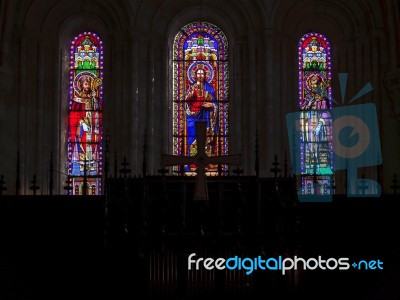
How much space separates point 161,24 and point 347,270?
312 inches

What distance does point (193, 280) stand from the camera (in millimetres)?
11305

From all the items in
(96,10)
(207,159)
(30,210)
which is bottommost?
(30,210)

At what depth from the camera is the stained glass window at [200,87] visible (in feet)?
55.4

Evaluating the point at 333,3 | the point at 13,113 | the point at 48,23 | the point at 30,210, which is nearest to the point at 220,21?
the point at 333,3

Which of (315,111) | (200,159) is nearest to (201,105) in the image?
(315,111)

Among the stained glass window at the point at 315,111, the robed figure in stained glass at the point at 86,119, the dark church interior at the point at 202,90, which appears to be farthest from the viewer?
the robed figure in stained glass at the point at 86,119

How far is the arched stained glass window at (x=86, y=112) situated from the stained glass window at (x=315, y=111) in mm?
4746

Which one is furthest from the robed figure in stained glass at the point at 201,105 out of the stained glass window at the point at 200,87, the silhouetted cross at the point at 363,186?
the silhouetted cross at the point at 363,186

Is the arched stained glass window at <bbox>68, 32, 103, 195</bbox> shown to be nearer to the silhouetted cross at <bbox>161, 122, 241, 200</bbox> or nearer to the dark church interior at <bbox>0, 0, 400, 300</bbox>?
the dark church interior at <bbox>0, 0, 400, 300</bbox>

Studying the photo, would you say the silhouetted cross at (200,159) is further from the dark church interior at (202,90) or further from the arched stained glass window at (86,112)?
the arched stained glass window at (86,112)

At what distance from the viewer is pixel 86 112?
17.1m

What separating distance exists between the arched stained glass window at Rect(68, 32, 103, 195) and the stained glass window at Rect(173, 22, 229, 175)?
5.92 ft

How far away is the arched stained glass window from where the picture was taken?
16.7m

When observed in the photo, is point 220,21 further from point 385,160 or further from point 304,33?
point 385,160
